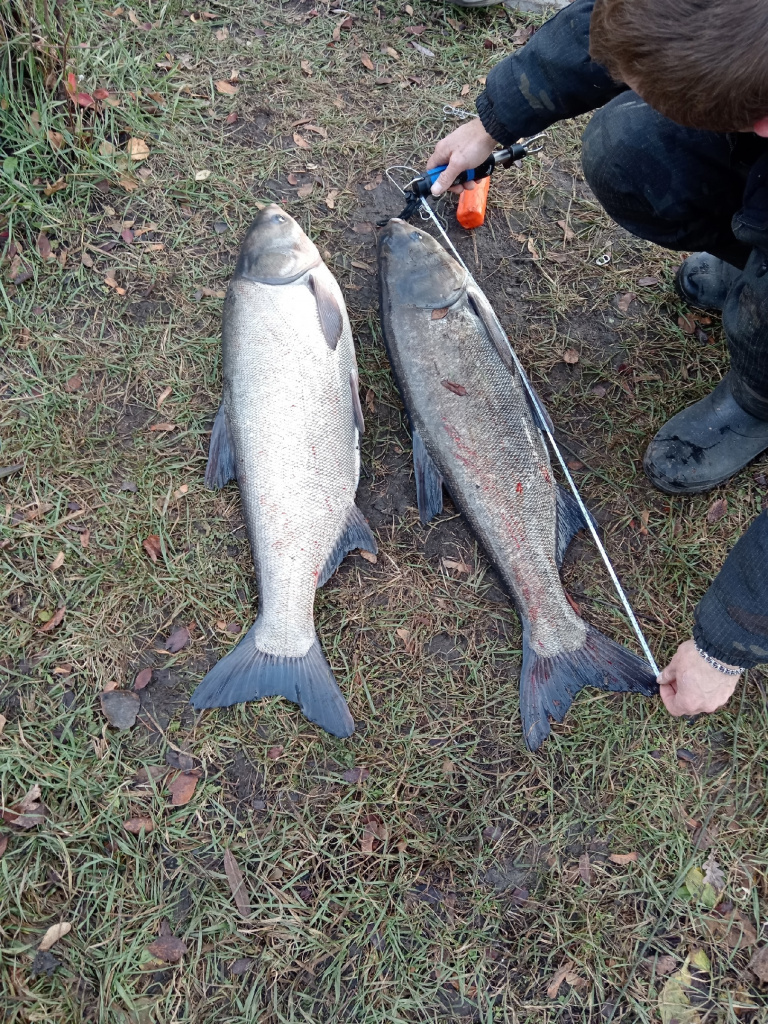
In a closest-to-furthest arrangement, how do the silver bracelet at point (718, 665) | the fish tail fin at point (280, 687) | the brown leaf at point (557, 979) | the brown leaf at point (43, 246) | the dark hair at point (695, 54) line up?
the dark hair at point (695, 54), the silver bracelet at point (718, 665), the brown leaf at point (557, 979), the fish tail fin at point (280, 687), the brown leaf at point (43, 246)

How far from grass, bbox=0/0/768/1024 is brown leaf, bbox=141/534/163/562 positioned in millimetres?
34

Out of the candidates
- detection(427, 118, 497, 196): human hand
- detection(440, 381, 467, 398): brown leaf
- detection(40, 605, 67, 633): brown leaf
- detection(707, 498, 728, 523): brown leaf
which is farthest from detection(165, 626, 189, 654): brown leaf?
detection(707, 498, 728, 523): brown leaf

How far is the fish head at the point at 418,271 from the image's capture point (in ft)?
10.1

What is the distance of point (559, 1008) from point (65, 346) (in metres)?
3.65

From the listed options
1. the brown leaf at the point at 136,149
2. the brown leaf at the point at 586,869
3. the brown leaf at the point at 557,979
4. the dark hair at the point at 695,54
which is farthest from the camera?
the brown leaf at the point at 136,149

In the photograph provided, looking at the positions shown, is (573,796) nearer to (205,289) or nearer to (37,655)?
(37,655)

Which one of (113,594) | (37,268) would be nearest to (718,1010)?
(113,594)

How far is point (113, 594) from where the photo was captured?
10.1 ft

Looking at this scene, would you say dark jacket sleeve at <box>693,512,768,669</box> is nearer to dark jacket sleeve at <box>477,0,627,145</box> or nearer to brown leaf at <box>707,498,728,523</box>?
brown leaf at <box>707,498,728,523</box>

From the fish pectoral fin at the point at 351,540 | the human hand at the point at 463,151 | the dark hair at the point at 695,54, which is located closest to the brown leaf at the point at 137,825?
the fish pectoral fin at the point at 351,540

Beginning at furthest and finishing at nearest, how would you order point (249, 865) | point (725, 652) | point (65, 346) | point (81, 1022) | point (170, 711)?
point (65, 346) < point (170, 711) < point (249, 865) < point (81, 1022) < point (725, 652)

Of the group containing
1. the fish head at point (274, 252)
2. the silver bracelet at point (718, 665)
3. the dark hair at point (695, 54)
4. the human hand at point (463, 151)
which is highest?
the dark hair at point (695, 54)

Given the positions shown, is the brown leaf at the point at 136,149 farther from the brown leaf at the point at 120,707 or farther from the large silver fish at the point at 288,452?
the brown leaf at the point at 120,707

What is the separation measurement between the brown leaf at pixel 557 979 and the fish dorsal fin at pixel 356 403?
7.66ft
